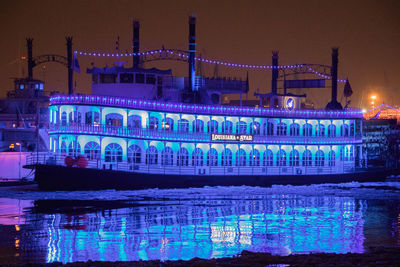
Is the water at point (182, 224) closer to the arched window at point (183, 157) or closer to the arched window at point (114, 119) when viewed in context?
the arched window at point (183, 157)

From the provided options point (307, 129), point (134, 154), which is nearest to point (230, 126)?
point (307, 129)

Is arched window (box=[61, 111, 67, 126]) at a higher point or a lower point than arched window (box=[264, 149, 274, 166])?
higher

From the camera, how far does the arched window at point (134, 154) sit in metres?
35.6

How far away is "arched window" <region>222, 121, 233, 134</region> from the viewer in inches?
1583

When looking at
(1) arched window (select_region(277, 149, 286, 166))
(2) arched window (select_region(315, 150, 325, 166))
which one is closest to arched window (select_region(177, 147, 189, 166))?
(1) arched window (select_region(277, 149, 286, 166))

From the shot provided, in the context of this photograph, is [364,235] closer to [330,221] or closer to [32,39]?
[330,221]

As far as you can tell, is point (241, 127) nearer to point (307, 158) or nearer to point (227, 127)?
point (227, 127)

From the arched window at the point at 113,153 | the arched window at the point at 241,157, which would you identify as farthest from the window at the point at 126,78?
the arched window at the point at 241,157

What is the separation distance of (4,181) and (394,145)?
52.1m

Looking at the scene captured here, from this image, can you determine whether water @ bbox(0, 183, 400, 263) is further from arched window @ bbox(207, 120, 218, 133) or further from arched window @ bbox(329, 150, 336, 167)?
arched window @ bbox(329, 150, 336, 167)

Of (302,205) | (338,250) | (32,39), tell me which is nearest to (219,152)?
(302,205)

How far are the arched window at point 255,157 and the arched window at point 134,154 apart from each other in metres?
9.00

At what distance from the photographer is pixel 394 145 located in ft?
241

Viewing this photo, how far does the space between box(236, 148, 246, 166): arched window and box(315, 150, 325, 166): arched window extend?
6161mm
